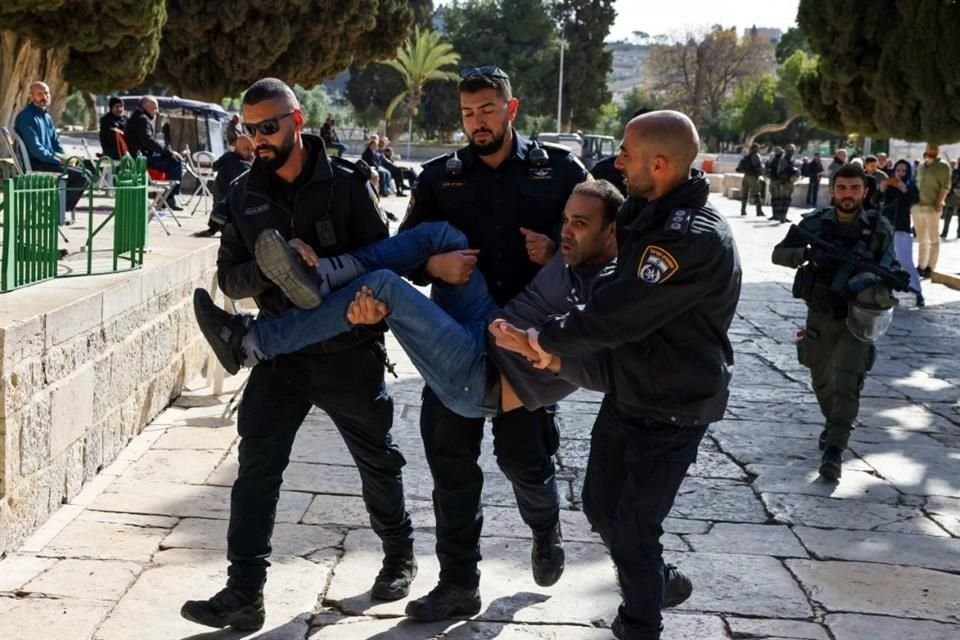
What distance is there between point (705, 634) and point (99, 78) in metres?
17.4

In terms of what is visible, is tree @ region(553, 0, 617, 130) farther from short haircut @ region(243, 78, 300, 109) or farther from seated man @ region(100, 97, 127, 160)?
short haircut @ region(243, 78, 300, 109)

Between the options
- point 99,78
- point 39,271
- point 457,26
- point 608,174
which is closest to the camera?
point 39,271

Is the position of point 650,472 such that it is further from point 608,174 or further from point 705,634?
point 608,174

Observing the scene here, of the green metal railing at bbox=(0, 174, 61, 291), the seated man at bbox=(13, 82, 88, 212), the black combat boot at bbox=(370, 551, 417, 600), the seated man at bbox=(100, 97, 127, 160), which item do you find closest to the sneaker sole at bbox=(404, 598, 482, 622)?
the black combat boot at bbox=(370, 551, 417, 600)

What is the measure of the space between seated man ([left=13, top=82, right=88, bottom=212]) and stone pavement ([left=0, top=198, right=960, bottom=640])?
120 inches

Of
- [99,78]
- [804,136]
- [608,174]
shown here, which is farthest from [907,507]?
[804,136]

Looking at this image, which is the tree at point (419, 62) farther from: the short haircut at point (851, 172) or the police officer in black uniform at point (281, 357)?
the police officer in black uniform at point (281, 357)

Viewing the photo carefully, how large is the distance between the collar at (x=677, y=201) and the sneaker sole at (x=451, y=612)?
5.00 ft

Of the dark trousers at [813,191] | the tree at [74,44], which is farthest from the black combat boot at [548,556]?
the dark trousers at [813,191]

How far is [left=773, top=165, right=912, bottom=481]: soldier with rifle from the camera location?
6621mm

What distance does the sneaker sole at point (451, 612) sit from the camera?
4309mm

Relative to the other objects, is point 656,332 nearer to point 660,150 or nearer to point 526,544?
point 660,150

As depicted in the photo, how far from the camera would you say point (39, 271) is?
6.08 metres

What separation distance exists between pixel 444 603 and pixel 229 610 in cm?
73
